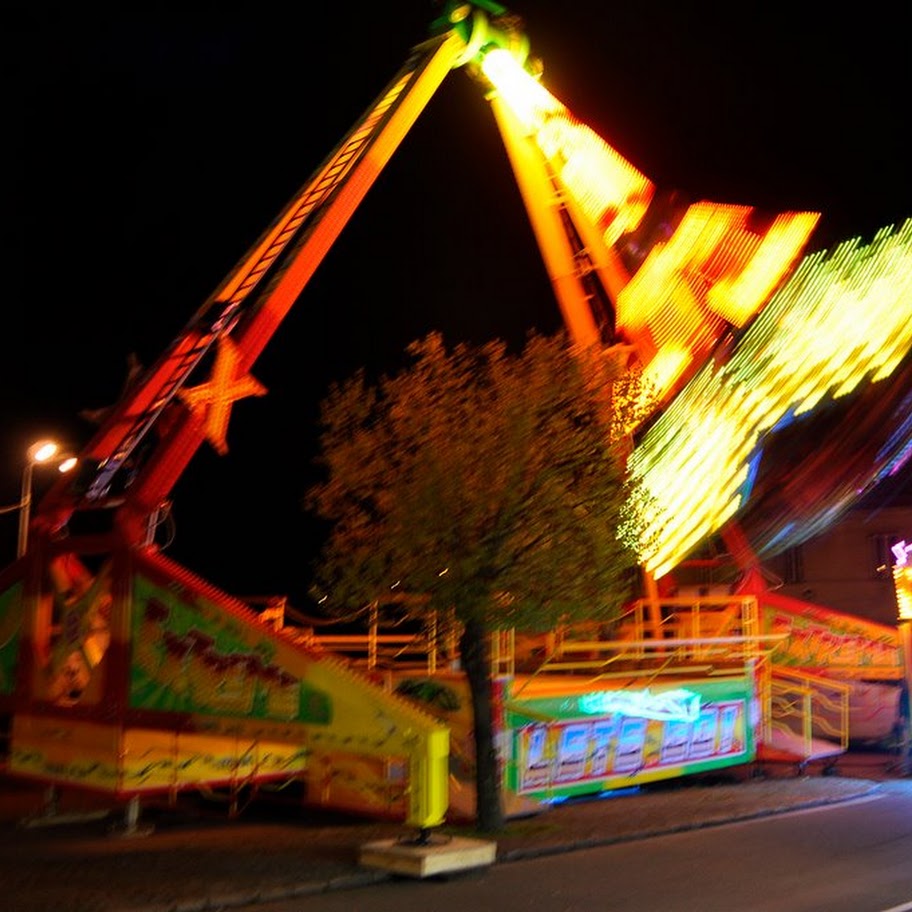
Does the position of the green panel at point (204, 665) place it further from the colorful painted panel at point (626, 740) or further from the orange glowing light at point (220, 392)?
the colorful painted panel at point (626, 740)

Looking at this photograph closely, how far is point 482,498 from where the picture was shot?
1248 cm

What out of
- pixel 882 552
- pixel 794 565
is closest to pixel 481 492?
pixel 882 552

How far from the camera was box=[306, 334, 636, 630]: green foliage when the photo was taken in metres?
12.5

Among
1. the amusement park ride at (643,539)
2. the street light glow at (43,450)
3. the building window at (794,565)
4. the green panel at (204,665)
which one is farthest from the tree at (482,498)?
the building window at (794,565)

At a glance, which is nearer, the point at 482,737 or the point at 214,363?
the point at 482,737

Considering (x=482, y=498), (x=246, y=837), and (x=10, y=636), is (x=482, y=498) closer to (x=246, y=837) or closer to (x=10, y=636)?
(x=246, y=837)

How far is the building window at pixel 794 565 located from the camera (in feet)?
113

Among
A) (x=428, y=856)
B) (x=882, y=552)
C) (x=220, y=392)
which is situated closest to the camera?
→ (x=428, y=856)

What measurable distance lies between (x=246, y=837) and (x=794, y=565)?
2532 cm

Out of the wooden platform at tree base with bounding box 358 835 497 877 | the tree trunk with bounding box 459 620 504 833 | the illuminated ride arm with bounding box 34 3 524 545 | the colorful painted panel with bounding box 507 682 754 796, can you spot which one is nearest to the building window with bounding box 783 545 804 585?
the colorful painted panel with bounding box 507 682 754 796

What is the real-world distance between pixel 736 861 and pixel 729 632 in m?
10.4

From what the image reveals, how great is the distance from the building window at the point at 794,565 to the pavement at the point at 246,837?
641 inches

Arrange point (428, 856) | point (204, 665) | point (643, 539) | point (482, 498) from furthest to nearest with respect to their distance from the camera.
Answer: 1. point (643, 539)
2. point (204, 665)
3. point (482, 498)
4. point (428, 856)

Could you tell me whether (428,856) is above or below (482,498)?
below
